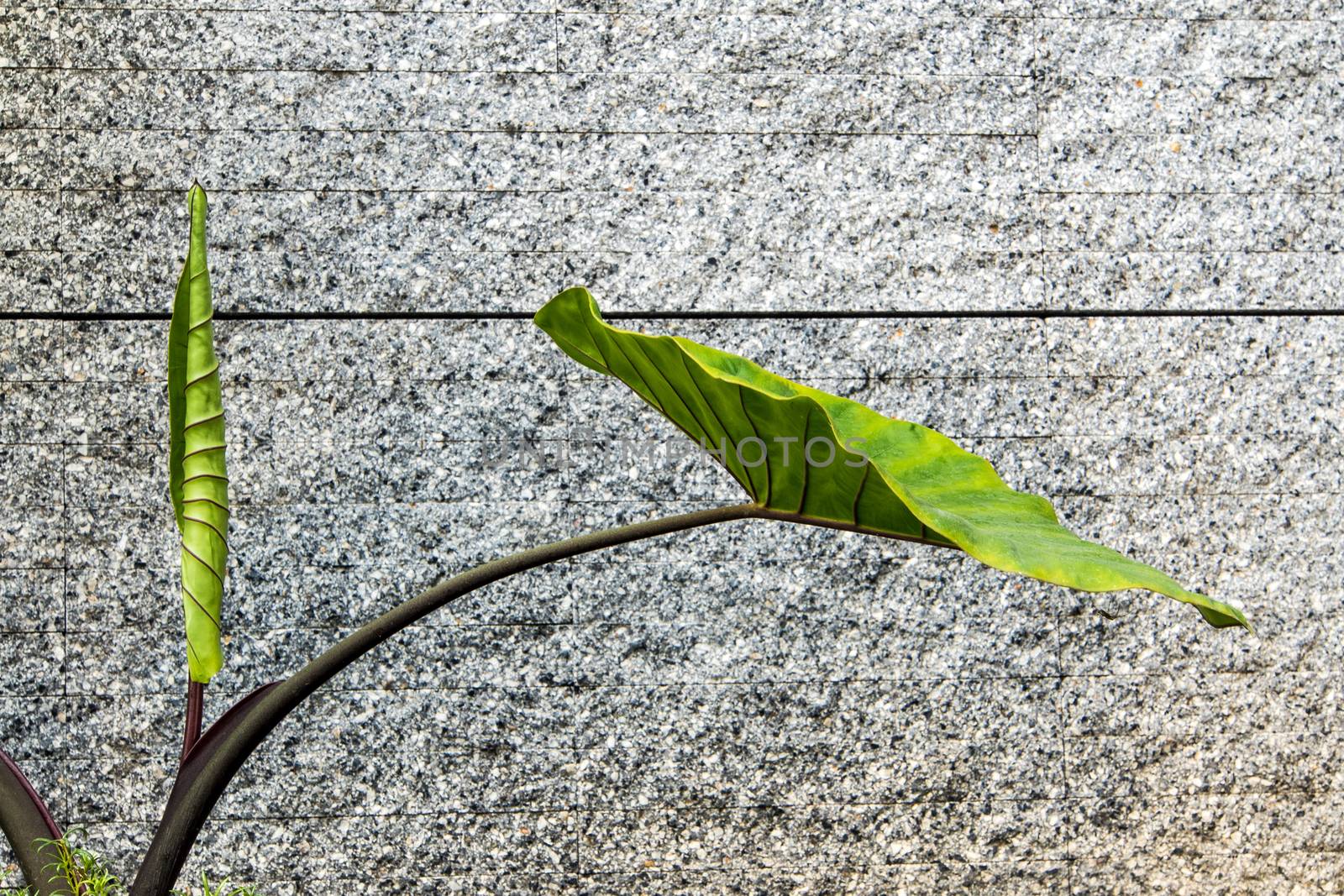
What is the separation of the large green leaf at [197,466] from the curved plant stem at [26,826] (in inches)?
6.0

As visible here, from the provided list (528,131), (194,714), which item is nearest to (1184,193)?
(528,131)

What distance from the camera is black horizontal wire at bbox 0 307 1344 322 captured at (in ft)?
3.54

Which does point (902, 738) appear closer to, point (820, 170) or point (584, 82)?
point (820, 170)

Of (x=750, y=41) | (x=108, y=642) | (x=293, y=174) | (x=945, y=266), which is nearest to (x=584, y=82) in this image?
(x=750, y=41)

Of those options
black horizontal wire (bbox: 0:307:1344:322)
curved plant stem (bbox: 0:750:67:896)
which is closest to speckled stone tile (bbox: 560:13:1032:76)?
black horizontal wire (bbox: 0:307:1344:322)

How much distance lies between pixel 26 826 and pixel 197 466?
29cm

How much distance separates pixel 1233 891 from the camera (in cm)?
115

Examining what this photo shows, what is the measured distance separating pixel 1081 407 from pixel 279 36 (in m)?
1.09

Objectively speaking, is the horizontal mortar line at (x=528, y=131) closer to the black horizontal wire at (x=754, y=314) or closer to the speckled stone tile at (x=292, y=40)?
the speckled stone tile at (x=292, y=40)

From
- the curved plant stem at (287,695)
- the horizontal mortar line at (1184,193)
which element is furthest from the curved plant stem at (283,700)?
the horizontal mortar line at (1184,193)

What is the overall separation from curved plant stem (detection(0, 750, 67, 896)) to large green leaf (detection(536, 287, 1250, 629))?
530 mm

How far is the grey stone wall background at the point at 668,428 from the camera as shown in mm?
1079

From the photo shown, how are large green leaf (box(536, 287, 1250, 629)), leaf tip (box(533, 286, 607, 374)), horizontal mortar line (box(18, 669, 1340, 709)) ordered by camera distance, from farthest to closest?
horizontal mortar line (box(18, 669, 1340, 709)) → leaf tip (box(533, 286, 607, 374)) → large green leaf (box(536, 287, 1250, 629))

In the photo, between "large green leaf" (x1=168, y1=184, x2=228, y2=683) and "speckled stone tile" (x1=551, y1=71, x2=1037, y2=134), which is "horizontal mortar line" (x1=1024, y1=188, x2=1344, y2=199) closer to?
"speckled stone tile" (x1=551, y1=71, x2=1037, y2=134)
